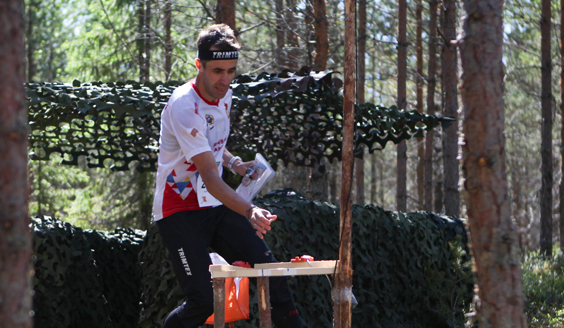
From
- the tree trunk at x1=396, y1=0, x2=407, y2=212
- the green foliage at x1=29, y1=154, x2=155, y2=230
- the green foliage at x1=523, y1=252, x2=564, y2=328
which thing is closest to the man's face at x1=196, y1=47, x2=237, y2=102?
the green foliage at x1=523, y1=252, x2=564, y2=328

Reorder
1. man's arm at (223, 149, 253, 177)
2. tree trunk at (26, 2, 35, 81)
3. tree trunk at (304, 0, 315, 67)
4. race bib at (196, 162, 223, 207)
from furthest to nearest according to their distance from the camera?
tree trunk at (26, 2, 35, 81) < tree trunk at (304, 0, 315, 67) < man's arm at (223, 149, 253, 177) < race bib at (196, 162, 223, 207)

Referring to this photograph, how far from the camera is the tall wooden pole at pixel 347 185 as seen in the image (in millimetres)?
2955

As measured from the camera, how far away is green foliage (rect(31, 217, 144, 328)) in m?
4.44

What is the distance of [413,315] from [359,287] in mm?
869

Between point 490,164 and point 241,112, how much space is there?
4.37m

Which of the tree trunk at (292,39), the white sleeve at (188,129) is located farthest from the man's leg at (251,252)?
the tree trunk at (292,39)

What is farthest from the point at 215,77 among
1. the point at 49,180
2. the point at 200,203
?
the point at 49,180

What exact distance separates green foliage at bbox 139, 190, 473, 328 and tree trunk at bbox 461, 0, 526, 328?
235 cm

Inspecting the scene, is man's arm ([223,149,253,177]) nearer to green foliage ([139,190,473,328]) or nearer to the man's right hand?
the man's right hand

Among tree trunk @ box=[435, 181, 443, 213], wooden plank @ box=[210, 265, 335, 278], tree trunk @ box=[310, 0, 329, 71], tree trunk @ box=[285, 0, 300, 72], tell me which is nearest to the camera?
wooden plank @ box=[210, 265, 335, 278]

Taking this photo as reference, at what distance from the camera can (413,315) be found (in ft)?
18.7

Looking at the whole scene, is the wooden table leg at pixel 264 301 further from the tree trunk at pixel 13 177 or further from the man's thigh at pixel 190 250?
the tree trunk at pixel 13 177

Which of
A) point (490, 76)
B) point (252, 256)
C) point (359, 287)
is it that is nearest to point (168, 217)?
point (252, 256)

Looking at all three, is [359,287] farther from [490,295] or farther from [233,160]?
[490,295]
